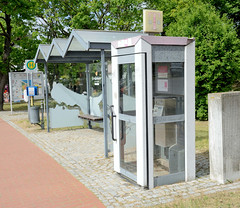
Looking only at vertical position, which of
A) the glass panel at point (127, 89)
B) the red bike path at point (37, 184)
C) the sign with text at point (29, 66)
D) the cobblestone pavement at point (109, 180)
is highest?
the sign with text at point (29, 66)

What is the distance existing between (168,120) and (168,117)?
0.16ft

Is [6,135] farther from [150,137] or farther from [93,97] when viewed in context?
[150,137]

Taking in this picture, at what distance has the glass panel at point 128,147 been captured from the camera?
5.20 metres

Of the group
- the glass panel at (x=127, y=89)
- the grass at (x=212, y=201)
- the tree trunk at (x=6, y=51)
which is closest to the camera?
the grass at (x=212, y=201)

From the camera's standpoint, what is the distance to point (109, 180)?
18.0 feet

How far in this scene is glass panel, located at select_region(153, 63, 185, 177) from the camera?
16.2 ft

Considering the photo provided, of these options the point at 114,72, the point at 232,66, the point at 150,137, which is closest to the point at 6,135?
the point at 114,72

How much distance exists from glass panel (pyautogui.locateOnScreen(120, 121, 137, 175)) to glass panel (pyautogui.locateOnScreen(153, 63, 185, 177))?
1.20 feet

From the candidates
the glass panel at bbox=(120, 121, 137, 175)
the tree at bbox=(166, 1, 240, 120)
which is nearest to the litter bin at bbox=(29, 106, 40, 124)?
the tree at bbox=(166, 1, 240, 120)

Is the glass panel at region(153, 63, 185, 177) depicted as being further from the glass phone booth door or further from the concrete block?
the concrete block

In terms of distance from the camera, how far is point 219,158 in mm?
5055

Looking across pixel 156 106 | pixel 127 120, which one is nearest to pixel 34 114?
pixel 127 120

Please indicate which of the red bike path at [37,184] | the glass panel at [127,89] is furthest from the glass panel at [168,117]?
the red bike path at [37,184]

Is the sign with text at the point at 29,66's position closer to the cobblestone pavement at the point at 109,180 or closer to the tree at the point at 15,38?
the cobblestone pavement at the point at 109,180
